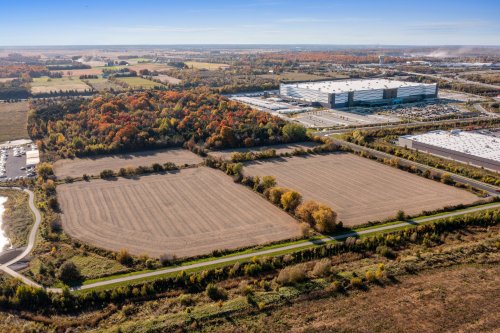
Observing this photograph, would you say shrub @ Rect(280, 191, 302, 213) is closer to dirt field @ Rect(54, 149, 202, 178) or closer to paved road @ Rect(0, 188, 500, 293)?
paved road @ Rect(0, 188, 500, 293)

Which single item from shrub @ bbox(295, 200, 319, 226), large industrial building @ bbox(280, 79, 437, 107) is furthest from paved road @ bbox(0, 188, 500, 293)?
large industrial building @ bbox(280, 79, 437, 107)

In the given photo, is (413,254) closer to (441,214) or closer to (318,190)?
(441,214)

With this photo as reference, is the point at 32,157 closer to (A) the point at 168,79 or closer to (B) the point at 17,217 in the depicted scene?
(B) the point at 17,217

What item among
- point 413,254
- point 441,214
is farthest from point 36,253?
point 441,214

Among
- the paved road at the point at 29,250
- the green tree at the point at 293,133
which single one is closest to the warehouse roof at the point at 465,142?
the green tree at the point at 293,133

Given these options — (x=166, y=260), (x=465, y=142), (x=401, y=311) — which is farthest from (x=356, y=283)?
(x=465, y=142)

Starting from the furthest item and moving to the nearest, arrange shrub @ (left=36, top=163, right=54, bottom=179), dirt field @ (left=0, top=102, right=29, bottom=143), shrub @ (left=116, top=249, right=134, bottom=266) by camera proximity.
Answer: dirt field @ (left=0, top=102, right=29, bottom=143)
shrub @ (left=36, top=163, right=54, bottom=179)
shrub @ (left=116, top=249, right=134, bottom=266)
